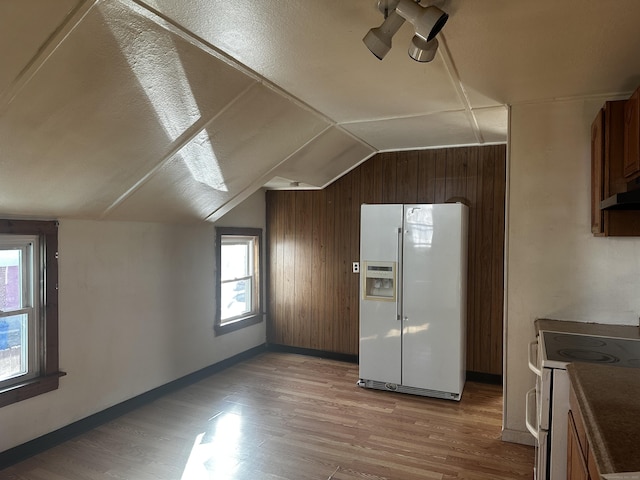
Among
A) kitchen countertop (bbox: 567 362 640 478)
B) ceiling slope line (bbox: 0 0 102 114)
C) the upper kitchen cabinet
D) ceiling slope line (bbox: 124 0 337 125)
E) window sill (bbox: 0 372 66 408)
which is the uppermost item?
ceiling slope line (bbox: 124 0 337 125)

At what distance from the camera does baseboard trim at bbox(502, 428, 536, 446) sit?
10.0 ft

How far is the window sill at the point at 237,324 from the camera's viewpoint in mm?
4650

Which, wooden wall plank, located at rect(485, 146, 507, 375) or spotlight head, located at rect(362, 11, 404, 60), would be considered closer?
spotlight head, located at rect(362, 11, 404, 60)

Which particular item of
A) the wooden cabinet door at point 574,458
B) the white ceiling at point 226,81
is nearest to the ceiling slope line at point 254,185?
the white ceiling at point 226,81

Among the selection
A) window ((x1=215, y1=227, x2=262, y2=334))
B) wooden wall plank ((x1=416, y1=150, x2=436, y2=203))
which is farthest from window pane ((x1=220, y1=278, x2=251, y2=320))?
wooden wall plank ((x1=416, y1=150, x2=436, y2=203))

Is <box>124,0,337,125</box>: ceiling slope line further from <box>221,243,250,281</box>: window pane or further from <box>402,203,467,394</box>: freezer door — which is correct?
<box>221,243,250,281</box>: window pane

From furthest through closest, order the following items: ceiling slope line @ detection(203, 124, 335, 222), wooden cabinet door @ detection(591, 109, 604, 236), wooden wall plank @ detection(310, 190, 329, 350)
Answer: wooden wall plank @ detection(310, 190, 329, 350) < ceiling slope line @ detection(203, 124, 335, 222) < wooden cabinet door @ detection(591, 109, 604, 236)

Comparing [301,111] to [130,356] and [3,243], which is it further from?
[130,356]

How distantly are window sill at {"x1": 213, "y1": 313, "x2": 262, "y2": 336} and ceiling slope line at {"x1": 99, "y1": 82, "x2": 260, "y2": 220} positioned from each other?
2.02 meters

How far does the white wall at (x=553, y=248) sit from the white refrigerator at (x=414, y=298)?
791 mm

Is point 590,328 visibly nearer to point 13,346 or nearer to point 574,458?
point 574,458

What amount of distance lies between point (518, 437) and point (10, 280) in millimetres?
3671

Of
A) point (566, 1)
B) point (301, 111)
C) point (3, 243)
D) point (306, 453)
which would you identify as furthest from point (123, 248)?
point (566, 1)

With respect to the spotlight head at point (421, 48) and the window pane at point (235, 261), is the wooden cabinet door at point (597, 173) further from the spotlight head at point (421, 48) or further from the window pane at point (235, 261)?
the window pane at point (235, 261)
